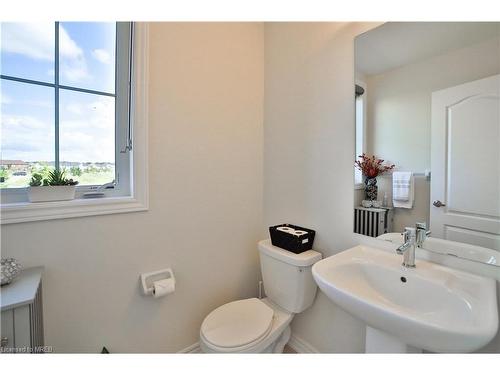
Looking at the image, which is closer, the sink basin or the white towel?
the sink basin

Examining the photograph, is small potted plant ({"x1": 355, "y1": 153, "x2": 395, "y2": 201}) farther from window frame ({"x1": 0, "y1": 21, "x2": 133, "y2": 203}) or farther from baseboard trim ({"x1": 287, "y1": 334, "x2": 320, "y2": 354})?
window frame ({"x1": 0, "y1": 21, "x2": 133, "y2": 203})

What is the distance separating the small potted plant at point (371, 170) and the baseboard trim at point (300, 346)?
987mm

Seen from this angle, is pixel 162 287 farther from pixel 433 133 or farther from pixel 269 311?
pixel 433 133

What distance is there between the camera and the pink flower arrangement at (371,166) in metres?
1.13

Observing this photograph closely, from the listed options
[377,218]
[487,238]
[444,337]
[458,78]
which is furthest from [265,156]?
[444,337]

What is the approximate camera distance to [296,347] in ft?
4.86

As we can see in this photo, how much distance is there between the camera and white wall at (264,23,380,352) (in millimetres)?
1210

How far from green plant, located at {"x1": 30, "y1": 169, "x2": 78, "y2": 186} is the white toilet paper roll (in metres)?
0.65

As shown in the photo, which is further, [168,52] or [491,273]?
[168,52]

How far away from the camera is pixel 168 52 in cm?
128

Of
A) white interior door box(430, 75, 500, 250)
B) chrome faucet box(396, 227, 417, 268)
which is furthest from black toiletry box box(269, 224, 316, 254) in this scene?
white interior door box(430, 75, 500, 250)
